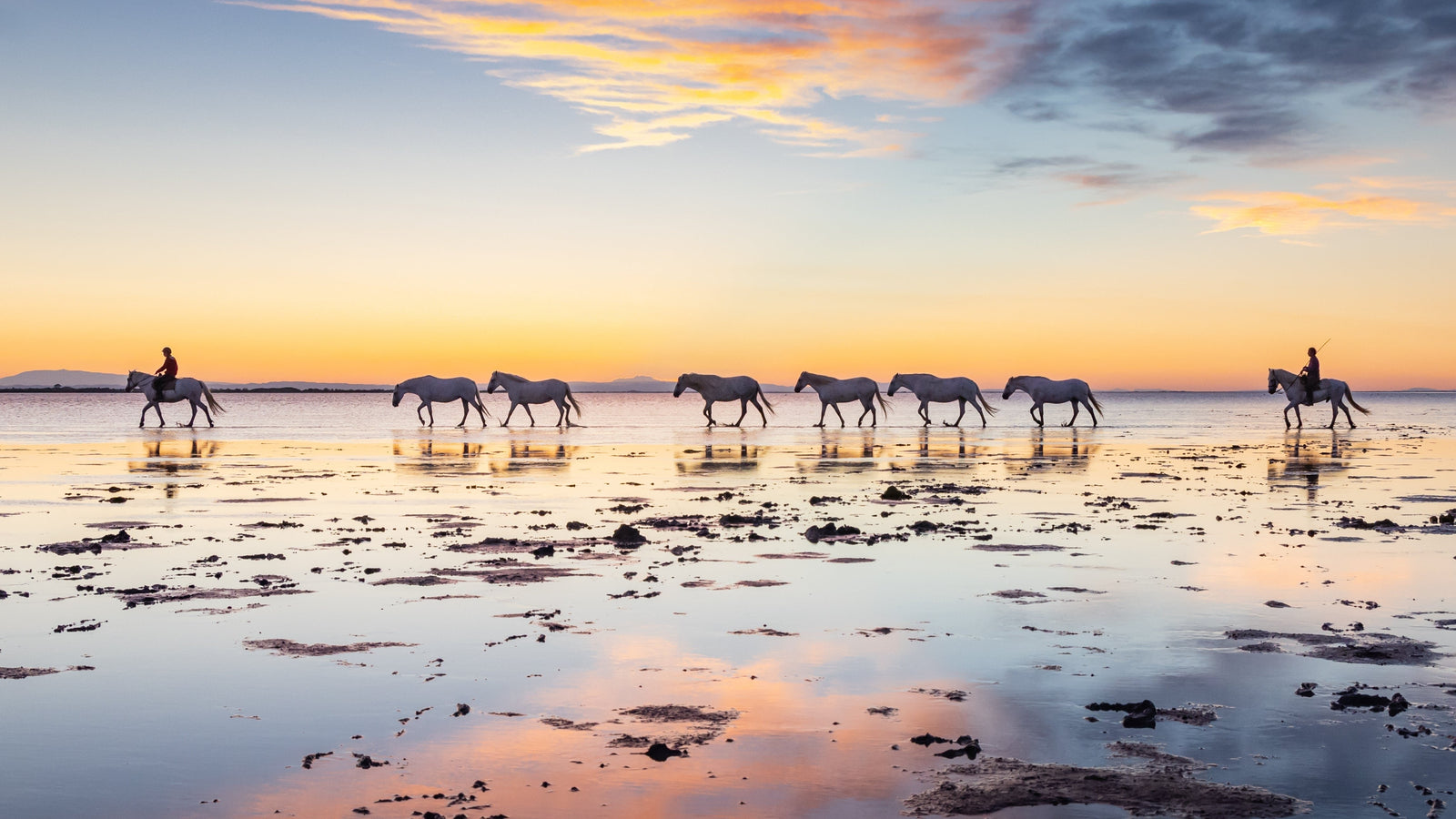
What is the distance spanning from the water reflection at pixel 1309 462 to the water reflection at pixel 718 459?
9.71 metres

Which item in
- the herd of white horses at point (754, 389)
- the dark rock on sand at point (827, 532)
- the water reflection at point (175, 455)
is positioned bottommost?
the dark rock on sand at point (827, 532)

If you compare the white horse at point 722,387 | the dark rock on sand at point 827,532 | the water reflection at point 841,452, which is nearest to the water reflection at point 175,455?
the water reflection at point 841,452

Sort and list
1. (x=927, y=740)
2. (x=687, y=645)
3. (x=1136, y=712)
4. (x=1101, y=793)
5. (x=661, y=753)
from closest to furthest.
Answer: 1. (x=1101, y=793)
2. (x=661, y=753)
3. (x=927, y=740)
4. (x=1136, y=712)
5. (x=687, y=645)

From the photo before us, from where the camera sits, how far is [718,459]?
26500 millimetres

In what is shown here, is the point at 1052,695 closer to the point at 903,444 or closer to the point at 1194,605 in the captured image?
the point at 1194,605

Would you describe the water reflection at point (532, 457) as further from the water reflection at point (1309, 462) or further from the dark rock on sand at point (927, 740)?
the dark rock on sand at point (927, 740)

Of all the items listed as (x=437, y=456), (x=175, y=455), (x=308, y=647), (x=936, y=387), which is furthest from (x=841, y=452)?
(x=308, y=647)

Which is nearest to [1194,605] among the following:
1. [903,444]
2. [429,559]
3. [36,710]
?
[429,559]

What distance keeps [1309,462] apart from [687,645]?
2178 cm

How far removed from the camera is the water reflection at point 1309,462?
2009cm

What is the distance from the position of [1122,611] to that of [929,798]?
428cm

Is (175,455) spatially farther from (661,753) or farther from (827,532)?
(661,753)

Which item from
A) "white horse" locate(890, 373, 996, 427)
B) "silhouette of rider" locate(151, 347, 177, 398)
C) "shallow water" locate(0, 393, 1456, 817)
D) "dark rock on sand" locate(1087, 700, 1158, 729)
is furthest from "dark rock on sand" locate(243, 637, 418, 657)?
"white horse" locate(890, 373, 996, 427)

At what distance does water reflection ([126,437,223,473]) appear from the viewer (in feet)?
73.9
